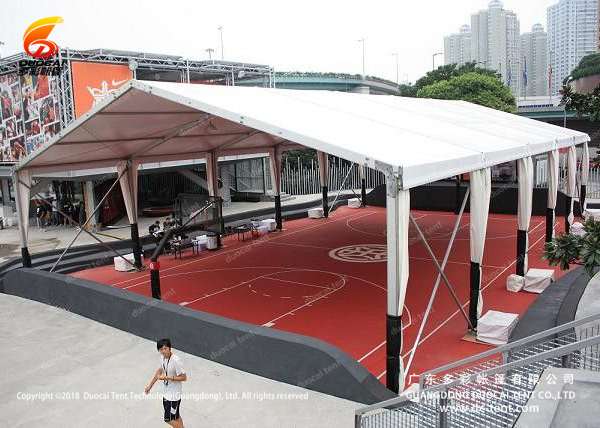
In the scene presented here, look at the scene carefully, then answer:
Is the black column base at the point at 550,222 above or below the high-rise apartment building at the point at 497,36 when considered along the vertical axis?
below

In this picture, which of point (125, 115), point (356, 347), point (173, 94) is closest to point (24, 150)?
point (125, 115)

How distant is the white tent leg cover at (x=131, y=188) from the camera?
Result: 1805cm

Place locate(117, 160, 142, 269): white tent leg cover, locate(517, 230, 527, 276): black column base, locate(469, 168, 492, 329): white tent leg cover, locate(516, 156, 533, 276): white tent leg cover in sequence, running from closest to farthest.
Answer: locate(469, 168, 492, 329): white tent leg cover < locate(516, 156, 533, 276): white tent leg cover < locate(517, 230, 527, 276): black column base < locate(117, 160, 142, 269): white tent leg cover

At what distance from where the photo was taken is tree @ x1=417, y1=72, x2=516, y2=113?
43.9 m

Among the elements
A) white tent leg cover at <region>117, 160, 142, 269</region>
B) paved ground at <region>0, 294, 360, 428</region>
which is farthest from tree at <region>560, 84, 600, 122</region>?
white tent leg cover at <region>117, 160, 142, 269</region>

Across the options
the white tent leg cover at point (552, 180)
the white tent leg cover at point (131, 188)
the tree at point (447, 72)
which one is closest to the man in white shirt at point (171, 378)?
the white tent leg cover at point (131, 188)

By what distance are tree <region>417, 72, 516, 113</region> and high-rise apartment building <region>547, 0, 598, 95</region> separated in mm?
87105

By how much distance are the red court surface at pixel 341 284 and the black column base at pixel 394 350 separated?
5.30 feet

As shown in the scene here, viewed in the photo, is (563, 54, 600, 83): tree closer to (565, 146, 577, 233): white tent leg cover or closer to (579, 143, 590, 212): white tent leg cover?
(579, 143, 590, 212): white tent leg cover

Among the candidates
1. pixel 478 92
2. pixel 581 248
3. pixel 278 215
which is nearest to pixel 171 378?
pixel 581 248

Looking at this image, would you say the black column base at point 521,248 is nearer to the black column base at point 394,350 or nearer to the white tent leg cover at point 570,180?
the white tent leg cover at point 570,180

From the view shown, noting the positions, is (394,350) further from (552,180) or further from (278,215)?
(278,215)

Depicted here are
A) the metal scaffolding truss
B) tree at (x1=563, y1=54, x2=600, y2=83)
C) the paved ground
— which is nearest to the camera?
the paved ground

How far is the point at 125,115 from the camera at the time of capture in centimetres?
1362
